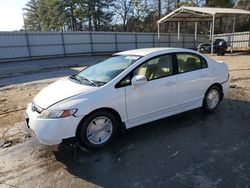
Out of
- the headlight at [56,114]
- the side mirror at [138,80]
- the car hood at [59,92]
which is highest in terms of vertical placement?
the side mirror at [138,80]

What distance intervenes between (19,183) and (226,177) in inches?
106

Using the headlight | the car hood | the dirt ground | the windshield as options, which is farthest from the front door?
the headlight

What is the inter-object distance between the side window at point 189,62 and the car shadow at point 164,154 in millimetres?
1083

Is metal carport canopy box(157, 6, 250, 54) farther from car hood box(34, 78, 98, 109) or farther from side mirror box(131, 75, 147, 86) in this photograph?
car hood box(34, 78, 98, 109)

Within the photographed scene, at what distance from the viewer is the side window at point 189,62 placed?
514 cm

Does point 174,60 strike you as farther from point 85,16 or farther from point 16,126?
point 85,16

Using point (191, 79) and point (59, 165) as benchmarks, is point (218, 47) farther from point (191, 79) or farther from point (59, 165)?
point (59, 165)

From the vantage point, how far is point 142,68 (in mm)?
4637

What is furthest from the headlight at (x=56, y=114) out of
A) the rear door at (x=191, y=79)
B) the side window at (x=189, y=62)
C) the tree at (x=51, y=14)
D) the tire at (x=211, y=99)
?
the tree at (x=51, y=14)

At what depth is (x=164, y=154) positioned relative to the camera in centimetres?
396

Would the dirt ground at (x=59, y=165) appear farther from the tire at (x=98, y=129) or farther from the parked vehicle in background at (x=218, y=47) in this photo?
the parked vehicle in background at (x=218, y=47)

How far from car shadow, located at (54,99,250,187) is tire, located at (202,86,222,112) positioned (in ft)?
0.90

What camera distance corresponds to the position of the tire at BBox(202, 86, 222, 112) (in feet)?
18.5

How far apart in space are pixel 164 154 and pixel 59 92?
1.94 metres
